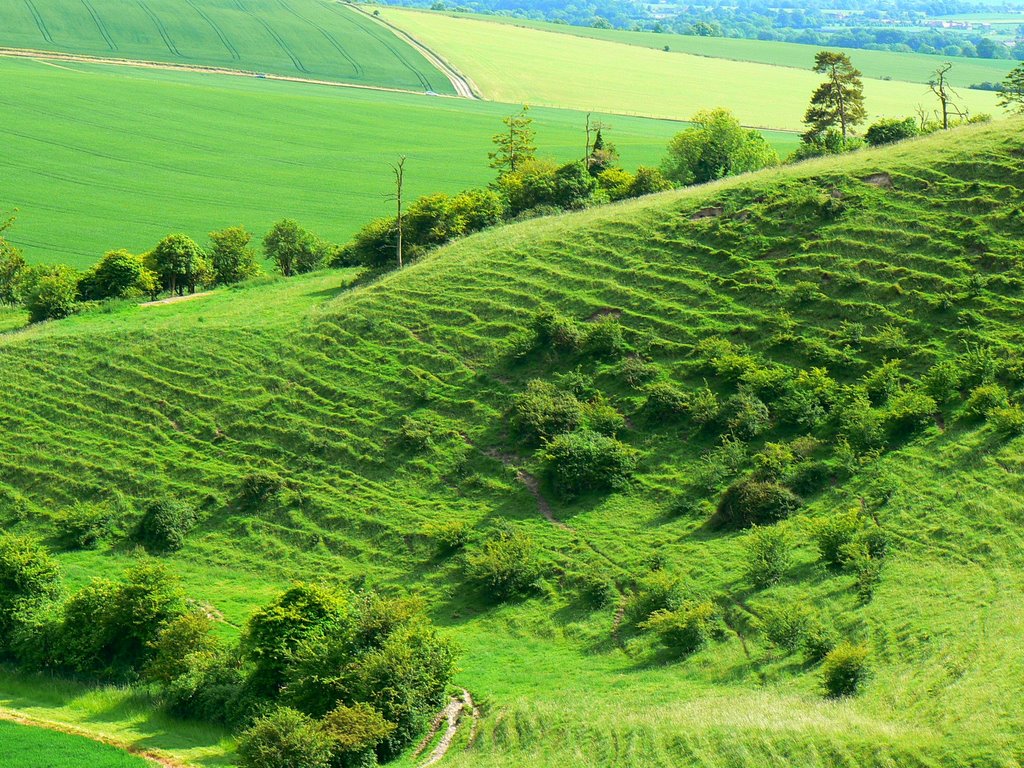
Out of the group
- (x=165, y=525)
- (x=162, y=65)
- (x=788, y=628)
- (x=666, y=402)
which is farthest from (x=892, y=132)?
(x=162, y=65)

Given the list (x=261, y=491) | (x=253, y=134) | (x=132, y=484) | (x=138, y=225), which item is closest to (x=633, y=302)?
(x=261, y=491)

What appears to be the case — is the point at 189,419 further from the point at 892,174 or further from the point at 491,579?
the point at 892,174

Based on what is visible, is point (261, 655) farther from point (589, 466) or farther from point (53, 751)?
point (589, 466)

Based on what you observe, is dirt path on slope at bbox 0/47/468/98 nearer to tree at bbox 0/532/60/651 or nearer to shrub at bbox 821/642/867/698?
tree at bbox 0/532/60/651

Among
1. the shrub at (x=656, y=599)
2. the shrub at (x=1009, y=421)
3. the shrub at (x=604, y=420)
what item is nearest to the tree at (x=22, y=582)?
the shrub at (x=656, y=599)

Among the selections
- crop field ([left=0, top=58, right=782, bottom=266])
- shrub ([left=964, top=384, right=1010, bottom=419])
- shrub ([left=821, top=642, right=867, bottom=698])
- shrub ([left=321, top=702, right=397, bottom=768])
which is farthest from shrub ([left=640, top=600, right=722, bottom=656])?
crop field ([left=0, top=58, right=782, bottom=266])
